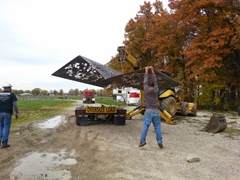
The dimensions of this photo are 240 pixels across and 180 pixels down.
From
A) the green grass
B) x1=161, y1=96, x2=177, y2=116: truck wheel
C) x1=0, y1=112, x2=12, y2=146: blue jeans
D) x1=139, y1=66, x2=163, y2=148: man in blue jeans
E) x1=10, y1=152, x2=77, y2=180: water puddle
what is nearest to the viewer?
x1=10, y1=152, x2=77, y2=180: water puddle

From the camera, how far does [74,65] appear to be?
10039mm

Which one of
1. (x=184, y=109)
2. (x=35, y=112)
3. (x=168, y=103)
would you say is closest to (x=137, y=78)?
(x=168, y=103)

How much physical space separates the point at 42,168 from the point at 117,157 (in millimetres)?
1765

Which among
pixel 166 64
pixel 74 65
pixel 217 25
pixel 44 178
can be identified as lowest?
pixel 44 178

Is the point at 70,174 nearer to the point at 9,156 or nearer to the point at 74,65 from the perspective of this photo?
the point at 9,156

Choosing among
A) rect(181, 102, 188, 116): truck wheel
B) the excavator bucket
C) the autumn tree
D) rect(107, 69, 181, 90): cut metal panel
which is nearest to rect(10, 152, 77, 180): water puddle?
rect(107, 69, 181, 90): cut metal panel

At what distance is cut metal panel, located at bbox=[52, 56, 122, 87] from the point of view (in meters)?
Answer: 9.64

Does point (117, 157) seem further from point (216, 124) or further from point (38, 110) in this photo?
point (38, 110)

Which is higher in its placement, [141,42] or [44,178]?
[141,42]

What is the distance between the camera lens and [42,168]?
4992mm

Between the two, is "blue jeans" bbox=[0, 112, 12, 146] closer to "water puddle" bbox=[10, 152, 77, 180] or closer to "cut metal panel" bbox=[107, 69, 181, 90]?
"water puddle" bbox=[10, 152, 77, 180]

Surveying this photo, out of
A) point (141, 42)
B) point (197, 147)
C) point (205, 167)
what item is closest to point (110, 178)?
point (205, 167)

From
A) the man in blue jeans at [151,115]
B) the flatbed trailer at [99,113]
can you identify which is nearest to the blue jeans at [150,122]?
the man in blue jeans at [151,115]

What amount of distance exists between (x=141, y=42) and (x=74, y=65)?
19897 millimetres
